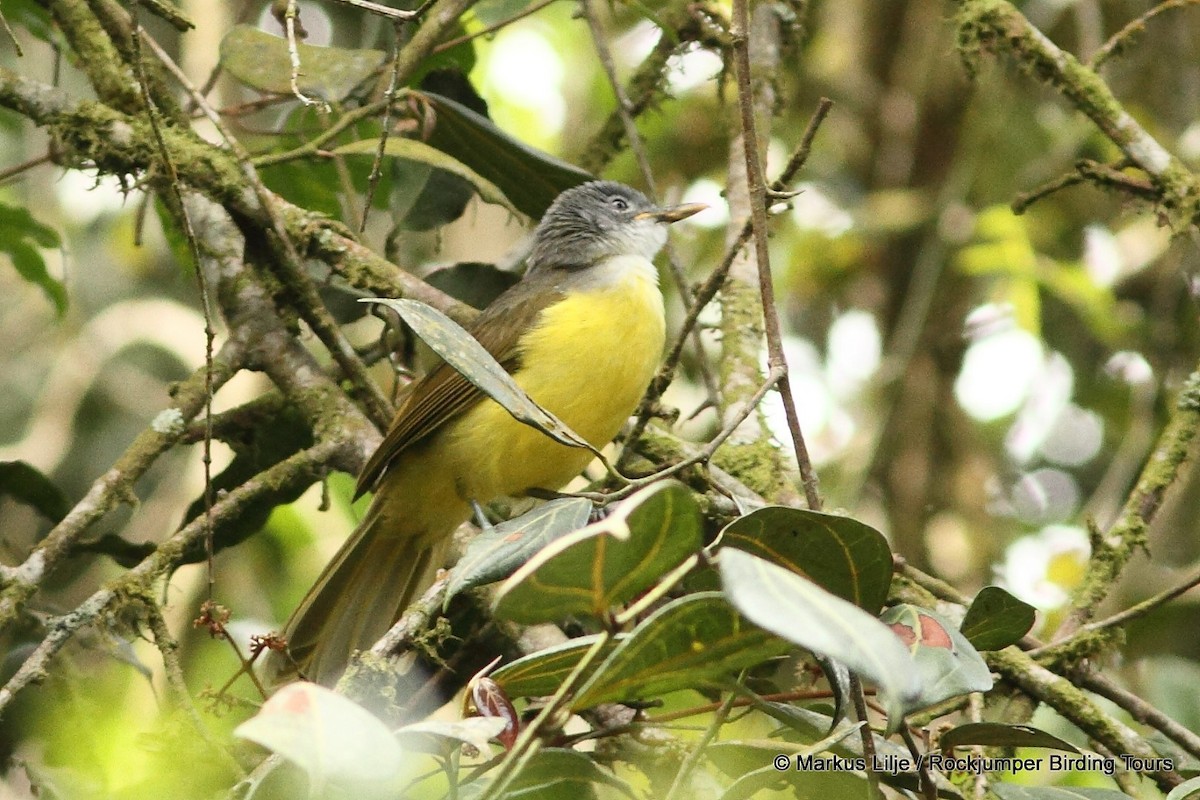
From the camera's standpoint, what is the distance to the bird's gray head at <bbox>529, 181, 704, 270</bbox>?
428cm

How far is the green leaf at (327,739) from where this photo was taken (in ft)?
3.99

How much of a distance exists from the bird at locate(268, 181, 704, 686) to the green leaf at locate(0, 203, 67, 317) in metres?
1.06

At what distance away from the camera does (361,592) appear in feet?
12.2

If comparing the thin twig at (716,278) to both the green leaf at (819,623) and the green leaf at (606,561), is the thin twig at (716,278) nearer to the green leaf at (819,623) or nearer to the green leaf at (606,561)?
the green leaf at (606,561)

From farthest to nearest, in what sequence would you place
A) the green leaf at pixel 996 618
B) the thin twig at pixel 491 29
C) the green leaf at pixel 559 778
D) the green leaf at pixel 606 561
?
the thin twig at pixel 491 29
the green leaf at pixel 996 618
the green leaf at pixel 559 778
the green leaf at pixel 606 561

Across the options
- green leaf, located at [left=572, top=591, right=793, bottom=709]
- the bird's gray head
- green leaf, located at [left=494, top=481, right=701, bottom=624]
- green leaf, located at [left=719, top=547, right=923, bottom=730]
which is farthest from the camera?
the bird's gray head

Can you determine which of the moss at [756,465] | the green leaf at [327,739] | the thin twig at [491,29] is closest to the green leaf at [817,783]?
the green leaf at [327,739]

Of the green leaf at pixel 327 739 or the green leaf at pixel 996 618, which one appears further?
the green leaf at pixel 996 618

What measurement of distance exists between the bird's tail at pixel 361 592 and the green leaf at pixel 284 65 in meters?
1.17

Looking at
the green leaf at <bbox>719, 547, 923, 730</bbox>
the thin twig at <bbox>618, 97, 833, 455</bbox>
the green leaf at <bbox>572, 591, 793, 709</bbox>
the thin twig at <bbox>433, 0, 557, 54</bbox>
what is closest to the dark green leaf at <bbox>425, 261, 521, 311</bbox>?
the thin twig at <bbox>433, 0, 557, 54</bbox>

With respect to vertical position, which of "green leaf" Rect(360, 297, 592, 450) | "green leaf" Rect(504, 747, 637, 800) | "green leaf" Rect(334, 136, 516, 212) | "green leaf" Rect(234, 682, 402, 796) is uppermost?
"green leaf" Rect(334, 136, 516, 212)

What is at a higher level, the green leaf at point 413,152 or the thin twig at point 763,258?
the green leaf at point 413,152

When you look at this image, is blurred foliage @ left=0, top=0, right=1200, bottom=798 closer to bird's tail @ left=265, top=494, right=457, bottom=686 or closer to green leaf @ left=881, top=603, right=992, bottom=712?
bird's tail @ left=265, top=494, right=457, bottom=686

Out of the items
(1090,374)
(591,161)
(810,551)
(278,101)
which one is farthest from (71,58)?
(1090,374)
